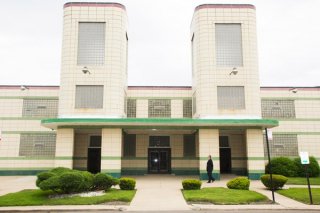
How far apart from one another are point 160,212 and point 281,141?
72.8ft

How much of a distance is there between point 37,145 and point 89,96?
895 centimetres

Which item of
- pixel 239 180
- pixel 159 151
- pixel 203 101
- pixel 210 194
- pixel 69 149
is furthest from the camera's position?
pixel 159 151

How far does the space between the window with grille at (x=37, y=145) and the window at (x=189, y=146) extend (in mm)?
12910

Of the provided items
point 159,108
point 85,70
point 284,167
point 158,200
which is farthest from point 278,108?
point 158,200

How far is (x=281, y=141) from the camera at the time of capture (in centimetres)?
3062

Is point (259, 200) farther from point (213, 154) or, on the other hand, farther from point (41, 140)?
point (41, 140)

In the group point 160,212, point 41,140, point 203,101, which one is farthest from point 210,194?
point 41,140

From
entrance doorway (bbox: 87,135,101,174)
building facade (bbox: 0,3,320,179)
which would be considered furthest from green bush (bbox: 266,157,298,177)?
entrance doorway (bbox: 87,135,101,174)

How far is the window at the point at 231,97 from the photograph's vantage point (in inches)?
1025

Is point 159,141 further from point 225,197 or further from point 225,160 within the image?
point 225,197

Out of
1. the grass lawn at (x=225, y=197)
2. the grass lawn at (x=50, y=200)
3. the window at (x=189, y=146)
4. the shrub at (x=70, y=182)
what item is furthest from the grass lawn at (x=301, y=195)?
the window at (x=189, y=146)

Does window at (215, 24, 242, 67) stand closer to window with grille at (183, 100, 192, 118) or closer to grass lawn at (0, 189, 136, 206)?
window with grille at (183, 100, 192, 118)

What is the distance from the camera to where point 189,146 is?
30156 mm

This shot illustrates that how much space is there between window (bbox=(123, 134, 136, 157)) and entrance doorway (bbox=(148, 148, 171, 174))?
5.31ft
